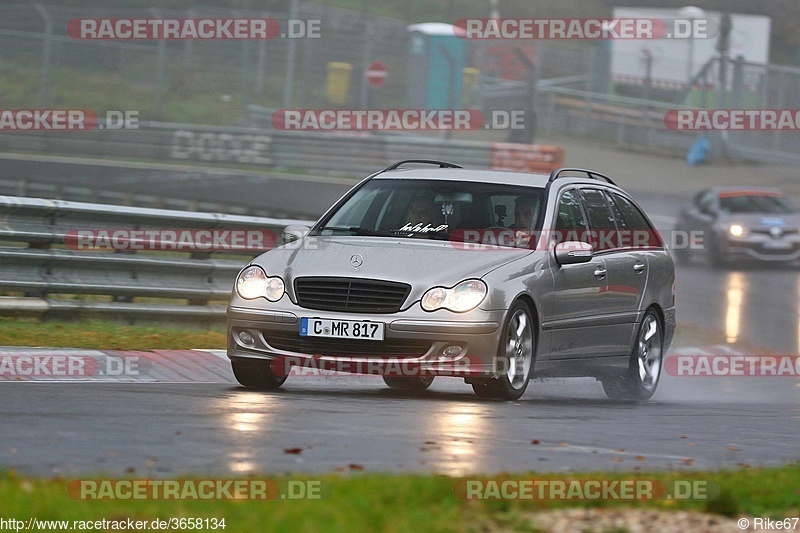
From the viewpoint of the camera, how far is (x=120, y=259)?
486 inches

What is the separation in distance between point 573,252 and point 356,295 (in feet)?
5.63

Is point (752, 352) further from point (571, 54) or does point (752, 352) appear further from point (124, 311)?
point (571, 54)

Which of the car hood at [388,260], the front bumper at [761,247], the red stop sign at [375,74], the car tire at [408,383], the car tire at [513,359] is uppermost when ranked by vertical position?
the red stop sign at [375,74]

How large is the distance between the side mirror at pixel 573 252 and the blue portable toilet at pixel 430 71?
22447 mm

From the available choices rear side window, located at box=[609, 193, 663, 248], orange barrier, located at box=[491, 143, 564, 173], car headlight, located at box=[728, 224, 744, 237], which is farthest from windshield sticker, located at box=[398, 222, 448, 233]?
orange barrier, located at box=[491, 143, 564, 173]

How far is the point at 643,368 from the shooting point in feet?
37.8

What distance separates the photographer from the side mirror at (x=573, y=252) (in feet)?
32.9

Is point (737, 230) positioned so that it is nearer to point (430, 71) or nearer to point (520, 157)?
point (520, 157)

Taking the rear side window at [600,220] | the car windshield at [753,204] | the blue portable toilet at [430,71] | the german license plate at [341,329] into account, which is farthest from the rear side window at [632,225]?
the blue portable toilet at [430,71]

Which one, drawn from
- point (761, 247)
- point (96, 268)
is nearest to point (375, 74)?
point (761, 247)

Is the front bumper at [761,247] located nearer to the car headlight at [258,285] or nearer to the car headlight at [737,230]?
the car headlight at [737,230]

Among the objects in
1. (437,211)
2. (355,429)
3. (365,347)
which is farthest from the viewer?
(437,211)

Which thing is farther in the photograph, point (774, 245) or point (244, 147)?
point (244, 147)

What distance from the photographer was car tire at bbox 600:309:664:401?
11.4m
